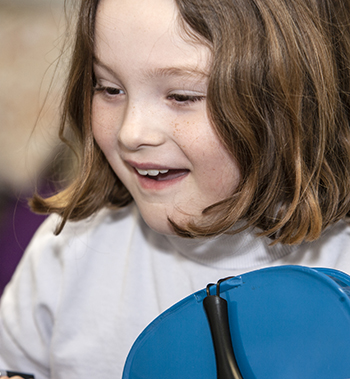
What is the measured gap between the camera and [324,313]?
0.38 m

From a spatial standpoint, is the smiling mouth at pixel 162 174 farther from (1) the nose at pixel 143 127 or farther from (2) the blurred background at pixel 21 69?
(2) the blurred background at pixel 21 69

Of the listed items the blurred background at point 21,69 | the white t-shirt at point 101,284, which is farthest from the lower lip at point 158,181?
the blurred background at point 21,69

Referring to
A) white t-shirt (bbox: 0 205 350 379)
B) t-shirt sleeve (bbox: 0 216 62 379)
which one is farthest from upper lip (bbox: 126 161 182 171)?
t-shirt sleeve (bbox: 0 216 62 379)

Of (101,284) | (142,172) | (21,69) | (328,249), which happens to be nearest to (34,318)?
(101,284)

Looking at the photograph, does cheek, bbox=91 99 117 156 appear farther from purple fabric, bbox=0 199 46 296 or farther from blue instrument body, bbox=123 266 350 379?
purple fabric, bbox=0 199 46 296

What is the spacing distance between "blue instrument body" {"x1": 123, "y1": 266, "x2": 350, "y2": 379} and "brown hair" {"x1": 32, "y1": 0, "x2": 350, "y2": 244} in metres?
0.08

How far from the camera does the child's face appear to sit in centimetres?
44

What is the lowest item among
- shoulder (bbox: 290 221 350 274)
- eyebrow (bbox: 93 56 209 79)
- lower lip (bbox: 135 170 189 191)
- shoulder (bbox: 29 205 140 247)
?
shoulder (bbox: 29 205 140 247)

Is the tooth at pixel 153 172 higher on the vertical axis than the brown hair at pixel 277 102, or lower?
lower

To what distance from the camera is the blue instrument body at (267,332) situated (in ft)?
1.23

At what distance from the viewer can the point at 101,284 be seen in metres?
0.63

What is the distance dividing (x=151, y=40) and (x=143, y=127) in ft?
0.25

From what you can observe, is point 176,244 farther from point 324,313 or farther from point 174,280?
point 324,313

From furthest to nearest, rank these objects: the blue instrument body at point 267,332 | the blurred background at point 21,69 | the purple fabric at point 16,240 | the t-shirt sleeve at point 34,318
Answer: the blurred background at point 21,69
the purple fabric at point 16,240
the t-shirt sleeve at point 34,318
the blue instrument body at point 267,332
